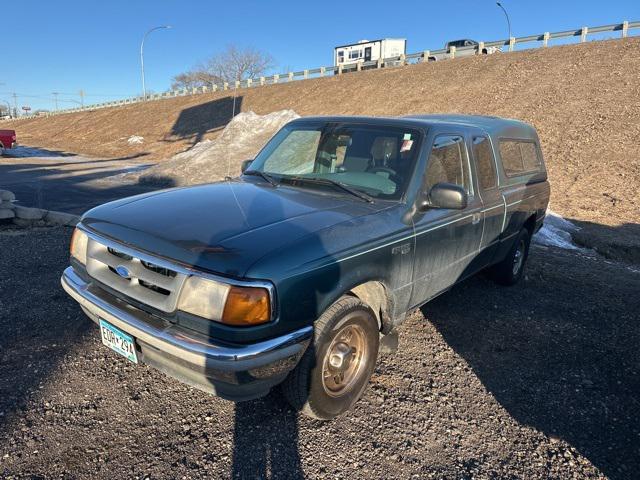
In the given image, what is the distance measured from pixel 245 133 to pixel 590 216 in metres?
9.59

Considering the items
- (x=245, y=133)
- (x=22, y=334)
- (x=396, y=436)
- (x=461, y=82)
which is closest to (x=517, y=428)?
(x=396, y=436)

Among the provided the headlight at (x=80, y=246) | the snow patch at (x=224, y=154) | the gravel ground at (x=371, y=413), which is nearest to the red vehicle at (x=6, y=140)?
the snow patch at (x=224, y=154)

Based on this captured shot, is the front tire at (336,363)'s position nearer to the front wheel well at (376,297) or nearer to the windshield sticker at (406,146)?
the front wheel well at (376,297)

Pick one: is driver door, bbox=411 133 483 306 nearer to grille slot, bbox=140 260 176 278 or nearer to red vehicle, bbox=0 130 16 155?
grille slot, bbox=140 260 176 278

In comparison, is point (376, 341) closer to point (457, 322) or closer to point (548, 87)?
point (457, 322)

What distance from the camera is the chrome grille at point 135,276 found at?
2273 millimetres

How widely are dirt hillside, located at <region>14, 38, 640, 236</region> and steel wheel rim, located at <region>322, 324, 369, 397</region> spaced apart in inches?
339

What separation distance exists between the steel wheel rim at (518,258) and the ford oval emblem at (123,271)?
4.27 m

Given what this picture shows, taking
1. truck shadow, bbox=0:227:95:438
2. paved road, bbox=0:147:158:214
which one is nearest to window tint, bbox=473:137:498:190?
truck shadow, bbox=0:227:95:438

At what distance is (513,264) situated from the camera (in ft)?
16.7

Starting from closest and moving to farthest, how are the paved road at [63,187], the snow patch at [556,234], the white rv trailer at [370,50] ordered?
the snow patch at [556,234], the paved road at [63,187], the white rv trailer at [370,50]

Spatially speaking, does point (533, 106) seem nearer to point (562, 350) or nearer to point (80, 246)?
point (562, 350)

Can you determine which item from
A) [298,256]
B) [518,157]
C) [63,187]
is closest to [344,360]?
[298,256]

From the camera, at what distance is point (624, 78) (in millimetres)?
17484
